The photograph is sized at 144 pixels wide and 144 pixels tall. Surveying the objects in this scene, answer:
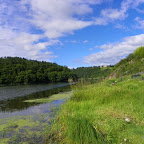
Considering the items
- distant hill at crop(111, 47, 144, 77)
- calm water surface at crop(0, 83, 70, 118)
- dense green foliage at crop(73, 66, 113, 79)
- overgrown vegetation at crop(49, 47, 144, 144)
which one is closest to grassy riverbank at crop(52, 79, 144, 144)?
overgrown vegetation at crop(49, 47, 144, 144)

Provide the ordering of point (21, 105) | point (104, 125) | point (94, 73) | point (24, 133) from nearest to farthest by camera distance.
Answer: point (104, 125)
point (24, 133)
point (21, 105)
point (94, 73)

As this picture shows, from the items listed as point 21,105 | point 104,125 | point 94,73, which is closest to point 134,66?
point 21,105

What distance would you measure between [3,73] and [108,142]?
74213 millimetres

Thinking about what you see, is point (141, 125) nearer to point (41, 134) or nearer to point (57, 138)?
point (57, 138)

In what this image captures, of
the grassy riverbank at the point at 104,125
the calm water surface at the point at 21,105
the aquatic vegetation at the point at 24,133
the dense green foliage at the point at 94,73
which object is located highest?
the dense green foliage at the point at 94,73

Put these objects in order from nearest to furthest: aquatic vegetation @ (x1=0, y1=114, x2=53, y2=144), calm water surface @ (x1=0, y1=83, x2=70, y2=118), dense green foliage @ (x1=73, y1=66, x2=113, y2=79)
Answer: aquatic vegetation @ (x1=0, y1=114, x2=53, y2=144), calm water surface @ (x1=0, y1=83, x2=70, y2=118), dense green foliage @ (x1=73, y1=66, x2=113, y2=79)

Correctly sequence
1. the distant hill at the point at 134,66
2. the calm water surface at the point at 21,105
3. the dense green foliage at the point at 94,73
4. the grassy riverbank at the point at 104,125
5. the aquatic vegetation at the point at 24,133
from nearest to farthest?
1. the grassy riverbank at the point at 104,125
2. the aquatic vegetation at the point at 24,133
3. the calm water surface at the point at 21,105
4. the dense green foliage at the point at 94,73
5. the distant hill at the point at 134,66

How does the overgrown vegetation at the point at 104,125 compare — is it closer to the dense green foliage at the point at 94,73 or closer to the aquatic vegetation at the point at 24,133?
the aquatic vegetation at the point at 24,133

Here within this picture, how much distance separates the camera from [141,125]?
480 cm

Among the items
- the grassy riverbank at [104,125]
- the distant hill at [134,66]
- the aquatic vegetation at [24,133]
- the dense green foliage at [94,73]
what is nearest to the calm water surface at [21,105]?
the aquatic vegetation at [24,133]

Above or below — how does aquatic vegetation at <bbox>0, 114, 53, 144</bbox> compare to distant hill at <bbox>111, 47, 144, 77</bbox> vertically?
below

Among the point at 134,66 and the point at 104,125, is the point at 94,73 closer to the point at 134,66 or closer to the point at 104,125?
the point at 134,66

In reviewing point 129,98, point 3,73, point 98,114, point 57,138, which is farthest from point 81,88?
point 3,73

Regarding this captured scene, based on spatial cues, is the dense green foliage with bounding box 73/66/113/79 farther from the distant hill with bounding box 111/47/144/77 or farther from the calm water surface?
the calm water surface
